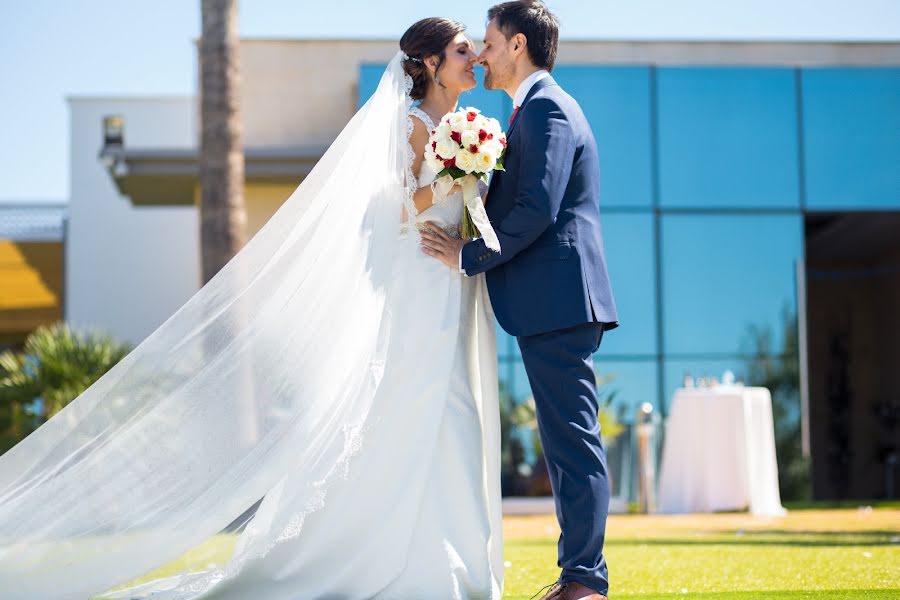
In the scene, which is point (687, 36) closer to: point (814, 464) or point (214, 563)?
point (814, 464)

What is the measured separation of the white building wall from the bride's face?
1733cm

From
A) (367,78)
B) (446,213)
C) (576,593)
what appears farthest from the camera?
(367,78)

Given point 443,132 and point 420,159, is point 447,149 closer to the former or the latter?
point 443,132

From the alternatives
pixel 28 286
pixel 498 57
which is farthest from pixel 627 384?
pixel 28 286

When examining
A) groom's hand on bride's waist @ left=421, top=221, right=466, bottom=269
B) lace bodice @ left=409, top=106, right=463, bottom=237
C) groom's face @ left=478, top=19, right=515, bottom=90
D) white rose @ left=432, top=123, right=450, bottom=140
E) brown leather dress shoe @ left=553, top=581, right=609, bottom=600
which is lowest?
brown leather dress shoe @ left=553, top=581, right=609, bottom=600

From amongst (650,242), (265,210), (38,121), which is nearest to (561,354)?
(650,242)

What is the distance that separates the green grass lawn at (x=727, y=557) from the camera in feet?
14.7

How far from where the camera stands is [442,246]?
4.20 metres

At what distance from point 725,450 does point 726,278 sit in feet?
10.6

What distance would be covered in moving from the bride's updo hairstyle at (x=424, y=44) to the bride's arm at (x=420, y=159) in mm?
235

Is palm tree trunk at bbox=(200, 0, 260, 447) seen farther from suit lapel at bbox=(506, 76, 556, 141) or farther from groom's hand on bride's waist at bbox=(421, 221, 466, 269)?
suit lapel at bbox=(506, 76, 556, 141)

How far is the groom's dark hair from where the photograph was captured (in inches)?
167

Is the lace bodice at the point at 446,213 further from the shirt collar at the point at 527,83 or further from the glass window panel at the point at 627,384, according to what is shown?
the glass window panel at the point at 627,384

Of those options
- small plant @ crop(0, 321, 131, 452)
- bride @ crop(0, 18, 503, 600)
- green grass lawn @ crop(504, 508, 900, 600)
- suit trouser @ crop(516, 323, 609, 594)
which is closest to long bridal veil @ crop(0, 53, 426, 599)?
bride @ crop(0, 18, 503, 600)
